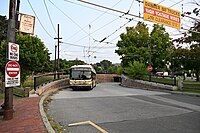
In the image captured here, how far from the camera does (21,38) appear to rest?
80.4 ft

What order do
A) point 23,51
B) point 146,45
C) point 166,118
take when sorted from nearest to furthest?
point 166,118 → point 23,51 → point 146,45

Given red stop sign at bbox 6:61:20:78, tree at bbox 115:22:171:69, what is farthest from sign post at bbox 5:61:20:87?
tree at bbox 115:22:171:69

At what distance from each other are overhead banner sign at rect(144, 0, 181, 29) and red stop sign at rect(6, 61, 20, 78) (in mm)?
7456

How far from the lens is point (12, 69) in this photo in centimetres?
925

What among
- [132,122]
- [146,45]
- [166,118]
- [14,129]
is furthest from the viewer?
[146,45]

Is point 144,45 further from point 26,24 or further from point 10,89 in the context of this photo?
point 10,89

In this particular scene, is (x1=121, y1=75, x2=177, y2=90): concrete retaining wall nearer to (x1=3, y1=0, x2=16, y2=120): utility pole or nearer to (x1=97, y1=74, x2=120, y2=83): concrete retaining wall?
(x1=3, y1=0, x2=16, y2=120): utility pole

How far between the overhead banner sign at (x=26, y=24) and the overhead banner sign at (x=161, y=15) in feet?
20.4

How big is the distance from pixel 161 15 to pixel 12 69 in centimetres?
908

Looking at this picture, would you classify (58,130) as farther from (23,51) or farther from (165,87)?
(165,87)

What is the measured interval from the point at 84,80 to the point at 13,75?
1857cm

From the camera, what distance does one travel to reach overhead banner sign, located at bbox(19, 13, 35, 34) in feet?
33.1

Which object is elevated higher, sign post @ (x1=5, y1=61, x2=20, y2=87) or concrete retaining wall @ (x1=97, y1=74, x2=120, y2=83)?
sign post @ (x1=5, y1=61, x2=20, y2=87)

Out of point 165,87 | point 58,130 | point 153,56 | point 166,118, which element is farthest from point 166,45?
point 58,130
